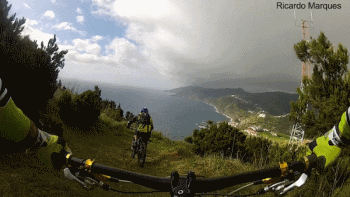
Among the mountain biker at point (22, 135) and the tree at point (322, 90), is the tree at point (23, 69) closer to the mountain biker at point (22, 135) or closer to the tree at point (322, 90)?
the mountain biker at point (22, 135)

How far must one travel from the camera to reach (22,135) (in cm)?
111

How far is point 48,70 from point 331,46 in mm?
16781

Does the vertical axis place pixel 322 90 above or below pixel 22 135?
above

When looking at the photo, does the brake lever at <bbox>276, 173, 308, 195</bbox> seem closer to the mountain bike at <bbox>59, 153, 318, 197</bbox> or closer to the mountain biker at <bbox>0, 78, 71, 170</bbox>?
the mountain bike at <bbox>59, 153, 318, 197</bbox>

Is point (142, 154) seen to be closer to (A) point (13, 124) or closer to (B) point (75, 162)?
(B) point (75, 162)

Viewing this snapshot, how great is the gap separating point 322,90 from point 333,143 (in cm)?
1462

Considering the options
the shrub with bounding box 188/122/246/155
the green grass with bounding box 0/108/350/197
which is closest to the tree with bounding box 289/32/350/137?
the shrub with bounding box 188/122/246/155

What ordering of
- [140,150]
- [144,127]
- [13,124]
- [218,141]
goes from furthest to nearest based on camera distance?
[218,141]
[144,127]
[140,150]
[13,124]

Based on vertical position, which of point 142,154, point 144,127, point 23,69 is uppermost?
point 23,69

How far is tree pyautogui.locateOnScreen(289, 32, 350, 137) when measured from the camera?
10.9 m

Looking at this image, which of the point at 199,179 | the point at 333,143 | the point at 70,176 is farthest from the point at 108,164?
the point at 333,143

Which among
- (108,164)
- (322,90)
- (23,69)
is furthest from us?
(322,90)

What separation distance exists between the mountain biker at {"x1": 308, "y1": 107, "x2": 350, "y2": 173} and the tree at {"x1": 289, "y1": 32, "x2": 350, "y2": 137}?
12810mm

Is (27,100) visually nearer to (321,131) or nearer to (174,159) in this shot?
(174,159)
